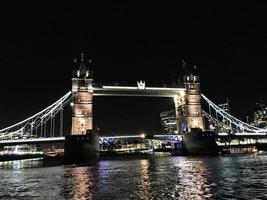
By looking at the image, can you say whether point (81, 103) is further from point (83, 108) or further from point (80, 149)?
point (80, 149)

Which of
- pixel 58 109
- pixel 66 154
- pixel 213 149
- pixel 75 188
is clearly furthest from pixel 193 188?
pixel 58 109

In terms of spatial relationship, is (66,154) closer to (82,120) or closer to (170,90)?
(82,120)

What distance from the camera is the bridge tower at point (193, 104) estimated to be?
98750 millimetres

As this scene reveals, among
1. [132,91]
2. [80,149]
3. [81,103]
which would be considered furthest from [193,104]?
[80,149]

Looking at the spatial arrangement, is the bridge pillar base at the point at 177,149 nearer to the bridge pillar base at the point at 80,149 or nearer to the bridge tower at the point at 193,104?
the bridge tower at the point at 193,104

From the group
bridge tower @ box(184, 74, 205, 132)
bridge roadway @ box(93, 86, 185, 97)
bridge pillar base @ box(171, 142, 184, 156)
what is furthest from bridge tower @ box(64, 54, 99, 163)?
bridge tower @ box(184, 74, 205, 132)

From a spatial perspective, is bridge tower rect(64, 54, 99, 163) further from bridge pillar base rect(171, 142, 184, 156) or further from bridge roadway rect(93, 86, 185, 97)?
bridge pillar base rect(171, 142, 184, 156)

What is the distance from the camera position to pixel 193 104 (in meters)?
99.9

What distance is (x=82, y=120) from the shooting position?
86812 mm

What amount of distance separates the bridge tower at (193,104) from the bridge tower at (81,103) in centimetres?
2860

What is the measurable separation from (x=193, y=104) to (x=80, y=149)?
4028 centimetres

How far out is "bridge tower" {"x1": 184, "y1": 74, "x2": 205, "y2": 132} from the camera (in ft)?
324

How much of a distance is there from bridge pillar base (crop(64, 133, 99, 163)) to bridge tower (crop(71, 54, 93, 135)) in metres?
10.1

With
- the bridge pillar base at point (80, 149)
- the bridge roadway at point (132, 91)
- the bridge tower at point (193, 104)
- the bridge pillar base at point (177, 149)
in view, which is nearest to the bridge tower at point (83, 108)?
the bridge pillar base at point (80, 149)
